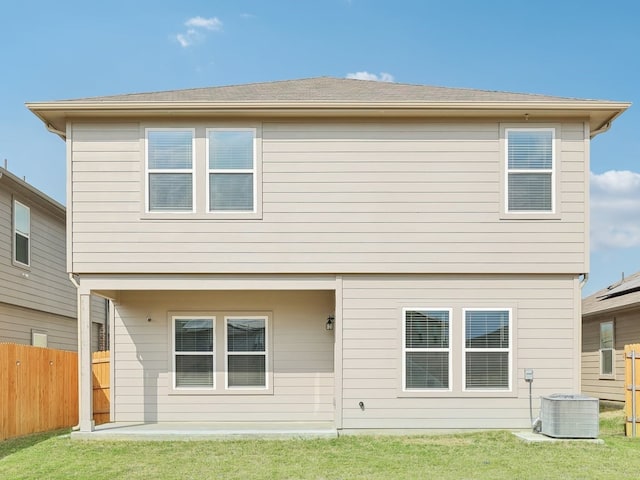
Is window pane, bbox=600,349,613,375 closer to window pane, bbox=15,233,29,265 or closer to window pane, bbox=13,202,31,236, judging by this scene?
window pane, bbox=15,233,29,265

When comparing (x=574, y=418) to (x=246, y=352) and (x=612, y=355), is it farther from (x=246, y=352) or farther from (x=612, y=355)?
(x=612, y=355)

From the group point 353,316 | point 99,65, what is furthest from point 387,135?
point 99,65

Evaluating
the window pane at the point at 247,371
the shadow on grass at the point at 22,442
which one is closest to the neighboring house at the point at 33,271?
the shadow on grass at the point at 22,442

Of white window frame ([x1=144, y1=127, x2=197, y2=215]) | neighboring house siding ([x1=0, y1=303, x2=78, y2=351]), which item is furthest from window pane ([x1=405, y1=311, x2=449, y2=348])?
neighboring house siding ([x1=0, y1=303, x2=78, y2=351])

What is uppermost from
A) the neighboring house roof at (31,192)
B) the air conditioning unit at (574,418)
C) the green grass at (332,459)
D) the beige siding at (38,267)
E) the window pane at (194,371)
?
the neighboring house roof at (31,192)

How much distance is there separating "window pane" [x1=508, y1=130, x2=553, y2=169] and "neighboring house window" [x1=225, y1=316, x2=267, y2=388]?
4.87 metres

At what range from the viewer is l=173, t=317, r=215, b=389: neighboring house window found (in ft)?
34.1

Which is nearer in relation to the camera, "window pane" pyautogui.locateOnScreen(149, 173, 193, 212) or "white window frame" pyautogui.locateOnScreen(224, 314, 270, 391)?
"window pane" pyautogui.locateOnScreen(149, 173, 193, 212)

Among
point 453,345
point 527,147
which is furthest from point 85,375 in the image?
point 527,147

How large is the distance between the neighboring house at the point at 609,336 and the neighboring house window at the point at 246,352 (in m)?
8.30

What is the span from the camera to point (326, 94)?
9766 millimetres

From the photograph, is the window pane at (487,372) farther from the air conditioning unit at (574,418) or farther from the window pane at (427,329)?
the air conditioning unit at (574,418)

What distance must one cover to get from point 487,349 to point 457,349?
0.46 metres

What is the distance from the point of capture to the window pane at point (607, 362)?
15133 millimetres
